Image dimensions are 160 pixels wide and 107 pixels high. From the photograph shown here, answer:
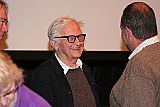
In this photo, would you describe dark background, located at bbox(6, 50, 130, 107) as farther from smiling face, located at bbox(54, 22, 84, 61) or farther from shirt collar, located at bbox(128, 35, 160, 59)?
shirt collar, located at bbox(128, 35, 160, 59)

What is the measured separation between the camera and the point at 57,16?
3104 millimetres

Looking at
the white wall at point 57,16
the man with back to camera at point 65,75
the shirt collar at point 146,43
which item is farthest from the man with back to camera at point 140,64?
the white wall at point 57,16

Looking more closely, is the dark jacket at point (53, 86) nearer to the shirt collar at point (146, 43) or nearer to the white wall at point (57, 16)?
A: the shirt collar at point (146, 43)

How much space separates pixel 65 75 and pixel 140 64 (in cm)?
63

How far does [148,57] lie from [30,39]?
1273 mm

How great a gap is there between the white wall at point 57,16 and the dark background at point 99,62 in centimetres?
4

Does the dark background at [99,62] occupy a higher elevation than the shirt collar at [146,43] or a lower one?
lower

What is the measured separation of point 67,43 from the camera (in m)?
2.53

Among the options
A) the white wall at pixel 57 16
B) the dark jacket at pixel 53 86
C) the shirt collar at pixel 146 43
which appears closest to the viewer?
the shirt collar at pixel 146 43

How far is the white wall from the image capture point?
3.04m

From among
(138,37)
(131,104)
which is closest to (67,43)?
(138,37)

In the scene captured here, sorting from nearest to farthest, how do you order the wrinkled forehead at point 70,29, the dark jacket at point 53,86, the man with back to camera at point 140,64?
1. the man with back to camera at point 140,64
2. the dark jacket at point 53,86
3. the wrinkled forehead at point 70,29

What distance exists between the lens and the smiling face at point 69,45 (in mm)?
2518

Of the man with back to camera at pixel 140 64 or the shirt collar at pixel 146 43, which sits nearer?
the man with back to camera at pixel 140 64
